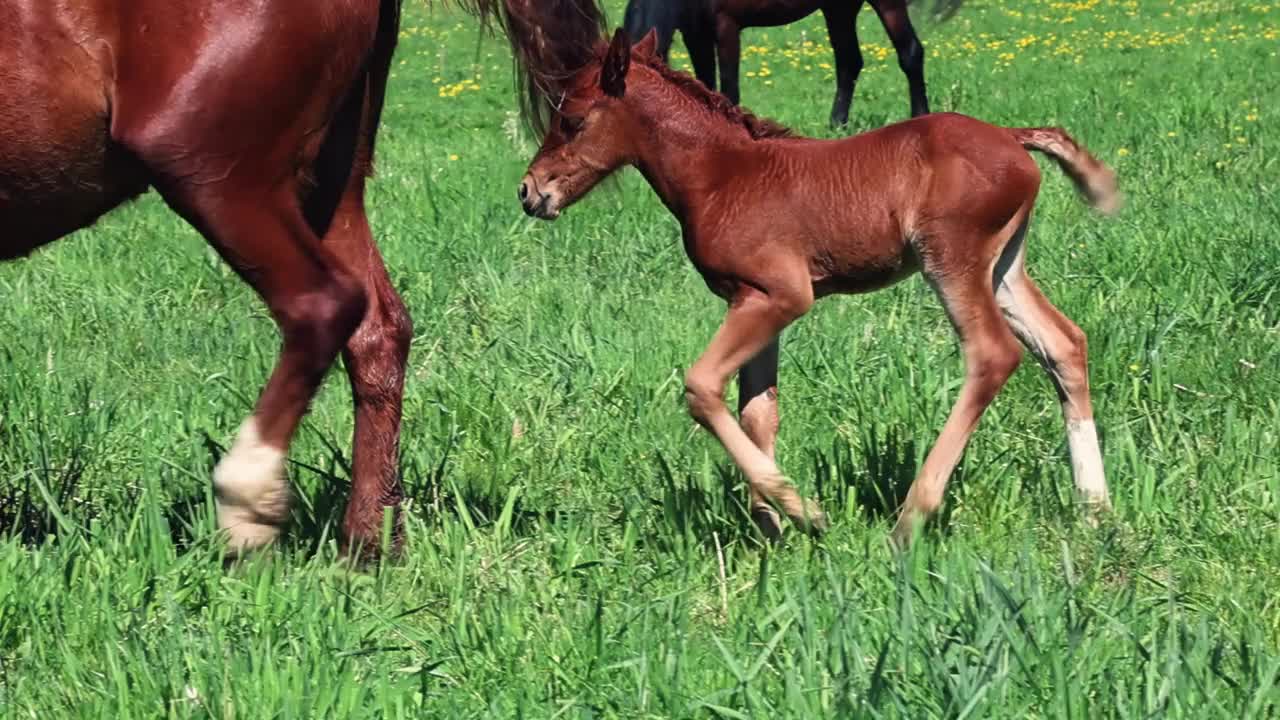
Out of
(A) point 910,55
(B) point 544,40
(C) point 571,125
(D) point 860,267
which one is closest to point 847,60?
(A) point 910,55

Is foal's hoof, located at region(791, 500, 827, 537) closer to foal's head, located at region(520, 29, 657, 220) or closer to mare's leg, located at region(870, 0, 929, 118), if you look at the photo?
foal's head, located at region(520, 29, 657, 220)

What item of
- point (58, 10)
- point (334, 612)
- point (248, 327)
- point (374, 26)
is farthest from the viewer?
point (248, 327)

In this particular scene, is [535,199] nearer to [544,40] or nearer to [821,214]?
[544,40]

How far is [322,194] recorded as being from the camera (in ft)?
13.6

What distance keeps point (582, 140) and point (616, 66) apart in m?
0.20

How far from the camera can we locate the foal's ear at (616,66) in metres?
4.02

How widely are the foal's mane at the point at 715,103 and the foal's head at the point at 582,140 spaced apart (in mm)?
89

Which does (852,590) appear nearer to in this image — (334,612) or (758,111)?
(334,612)

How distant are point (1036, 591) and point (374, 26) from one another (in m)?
1.97

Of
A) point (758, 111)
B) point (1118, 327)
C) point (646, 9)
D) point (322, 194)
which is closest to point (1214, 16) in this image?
point (758, 111)

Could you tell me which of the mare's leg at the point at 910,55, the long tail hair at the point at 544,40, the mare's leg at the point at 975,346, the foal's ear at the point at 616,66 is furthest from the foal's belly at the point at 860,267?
the mare's leg at the point at 910,55

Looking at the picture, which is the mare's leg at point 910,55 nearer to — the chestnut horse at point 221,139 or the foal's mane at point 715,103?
the foal's mane at point 715,103

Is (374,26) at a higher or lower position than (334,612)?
higher

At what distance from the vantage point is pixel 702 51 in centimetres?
1233
